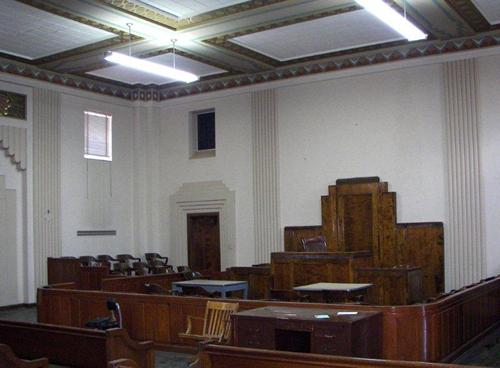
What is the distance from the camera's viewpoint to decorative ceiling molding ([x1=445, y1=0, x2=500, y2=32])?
1017cm

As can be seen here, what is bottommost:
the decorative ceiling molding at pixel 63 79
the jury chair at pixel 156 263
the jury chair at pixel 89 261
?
the jury chair at pixel 156 263

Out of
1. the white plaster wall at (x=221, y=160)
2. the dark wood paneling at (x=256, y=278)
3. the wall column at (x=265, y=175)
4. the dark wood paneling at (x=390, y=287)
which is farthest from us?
the white plaster wall at (x=221, y=160)

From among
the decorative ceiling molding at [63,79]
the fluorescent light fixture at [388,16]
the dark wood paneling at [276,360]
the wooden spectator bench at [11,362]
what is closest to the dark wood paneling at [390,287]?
the fluorescent light fixture at [388,16]

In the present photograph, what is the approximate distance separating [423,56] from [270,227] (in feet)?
15.8

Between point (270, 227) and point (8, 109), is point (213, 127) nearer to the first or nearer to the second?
point (270, 227)

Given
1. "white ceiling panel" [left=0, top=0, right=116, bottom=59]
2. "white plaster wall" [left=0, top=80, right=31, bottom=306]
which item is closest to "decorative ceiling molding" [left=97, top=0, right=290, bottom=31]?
"white ceiling panel" [left=0, top=0, right=116, bottom=59]

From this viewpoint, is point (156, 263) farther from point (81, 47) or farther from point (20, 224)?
point (81, 47)

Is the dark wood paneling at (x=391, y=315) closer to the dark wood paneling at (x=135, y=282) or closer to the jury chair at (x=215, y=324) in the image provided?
the jury chair at (x=215, y=324)

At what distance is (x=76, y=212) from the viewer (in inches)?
563

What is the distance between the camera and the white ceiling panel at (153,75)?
525 inches

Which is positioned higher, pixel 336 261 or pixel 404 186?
pixel 404 186

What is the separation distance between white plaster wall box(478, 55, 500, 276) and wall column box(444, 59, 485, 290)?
0.34 feet

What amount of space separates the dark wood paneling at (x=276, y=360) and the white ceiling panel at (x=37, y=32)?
23.0ft

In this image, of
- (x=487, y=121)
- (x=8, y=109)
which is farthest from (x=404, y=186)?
(x=8, y=109)
